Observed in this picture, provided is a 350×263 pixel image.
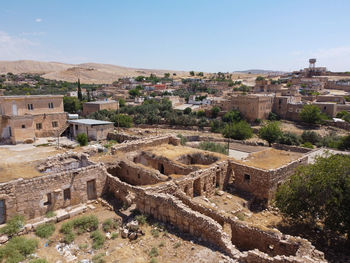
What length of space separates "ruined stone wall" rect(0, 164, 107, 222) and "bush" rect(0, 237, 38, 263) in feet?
6.07

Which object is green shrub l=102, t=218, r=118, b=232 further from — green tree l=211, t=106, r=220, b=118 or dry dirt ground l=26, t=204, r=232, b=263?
green tree l=211, t=106, r=220, b=118

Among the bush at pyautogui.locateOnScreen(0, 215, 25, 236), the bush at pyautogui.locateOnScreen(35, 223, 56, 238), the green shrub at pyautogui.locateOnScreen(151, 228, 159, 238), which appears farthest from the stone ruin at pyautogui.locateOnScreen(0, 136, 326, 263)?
the bush at pyautogui.locateOnScreen(35, 223, 56, 238)

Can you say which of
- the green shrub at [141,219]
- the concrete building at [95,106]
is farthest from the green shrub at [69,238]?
the concrete building at [95,106]

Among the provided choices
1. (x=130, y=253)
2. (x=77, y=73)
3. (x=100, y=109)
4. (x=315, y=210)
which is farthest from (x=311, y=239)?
(x=77, y=73)

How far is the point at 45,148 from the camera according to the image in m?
27.2

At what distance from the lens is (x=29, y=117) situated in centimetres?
3106

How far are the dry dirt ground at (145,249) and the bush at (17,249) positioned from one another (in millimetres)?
310

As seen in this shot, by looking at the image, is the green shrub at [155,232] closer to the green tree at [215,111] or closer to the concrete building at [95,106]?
the concrete building at [95,106]

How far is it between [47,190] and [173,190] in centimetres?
570

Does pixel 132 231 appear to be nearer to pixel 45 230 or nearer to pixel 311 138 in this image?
pixel 45 230

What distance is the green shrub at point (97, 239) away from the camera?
9.46 meters

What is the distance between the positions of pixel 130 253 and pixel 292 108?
188 ft

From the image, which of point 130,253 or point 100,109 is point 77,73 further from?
point 130,253

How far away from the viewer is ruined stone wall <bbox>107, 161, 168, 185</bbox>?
1362 cm
